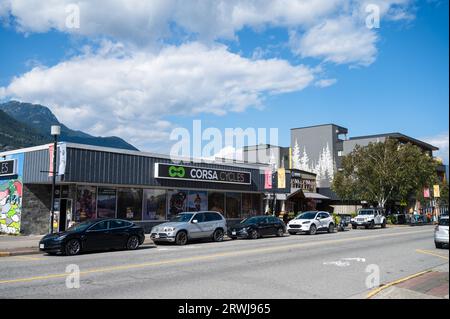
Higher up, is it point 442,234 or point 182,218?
point 182,218

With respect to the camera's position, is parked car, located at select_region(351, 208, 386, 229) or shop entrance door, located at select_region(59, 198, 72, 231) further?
parked car, located at select_region(351, 208, 386, 229)

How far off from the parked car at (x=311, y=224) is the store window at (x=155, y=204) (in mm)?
8645

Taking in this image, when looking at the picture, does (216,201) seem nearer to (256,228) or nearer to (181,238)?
(256,228)

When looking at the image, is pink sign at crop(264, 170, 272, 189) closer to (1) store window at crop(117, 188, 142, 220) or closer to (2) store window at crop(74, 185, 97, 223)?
(1) store window at crop(117, 188, 142, 220)

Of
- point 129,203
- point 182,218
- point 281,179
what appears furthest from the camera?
point 281,179

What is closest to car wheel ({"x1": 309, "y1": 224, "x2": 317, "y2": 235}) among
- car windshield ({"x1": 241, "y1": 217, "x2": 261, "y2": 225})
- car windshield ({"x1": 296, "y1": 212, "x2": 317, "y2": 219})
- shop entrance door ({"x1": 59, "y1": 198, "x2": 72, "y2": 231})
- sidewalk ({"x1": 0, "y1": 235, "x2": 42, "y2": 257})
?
car windshield ({"x1": 296, "y1": 212, "x2": 317, "y2": 219})

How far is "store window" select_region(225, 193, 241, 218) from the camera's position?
33.7m

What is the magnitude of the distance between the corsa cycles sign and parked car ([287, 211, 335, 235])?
5480mm

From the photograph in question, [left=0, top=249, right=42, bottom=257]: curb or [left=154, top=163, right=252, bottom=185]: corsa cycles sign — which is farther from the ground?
[left=154, top=163, right=252, bottom=185]: corsa cycles sign

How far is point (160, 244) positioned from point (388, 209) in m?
56.0

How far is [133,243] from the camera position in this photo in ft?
62.3

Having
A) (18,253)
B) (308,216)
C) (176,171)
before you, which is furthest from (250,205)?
(18,253)

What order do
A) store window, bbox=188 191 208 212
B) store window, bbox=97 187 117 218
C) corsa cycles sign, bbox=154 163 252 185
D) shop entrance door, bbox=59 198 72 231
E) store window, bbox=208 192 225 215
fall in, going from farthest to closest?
store window, bbox=208 192 225 215
store window, bbox=188 191 208 212
corsa cycles sign, bbox=154 163 252 185
store window, bbox=97 187 117 218
shop entrance door, bbox=59 198 72 231

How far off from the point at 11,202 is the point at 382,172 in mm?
37036
